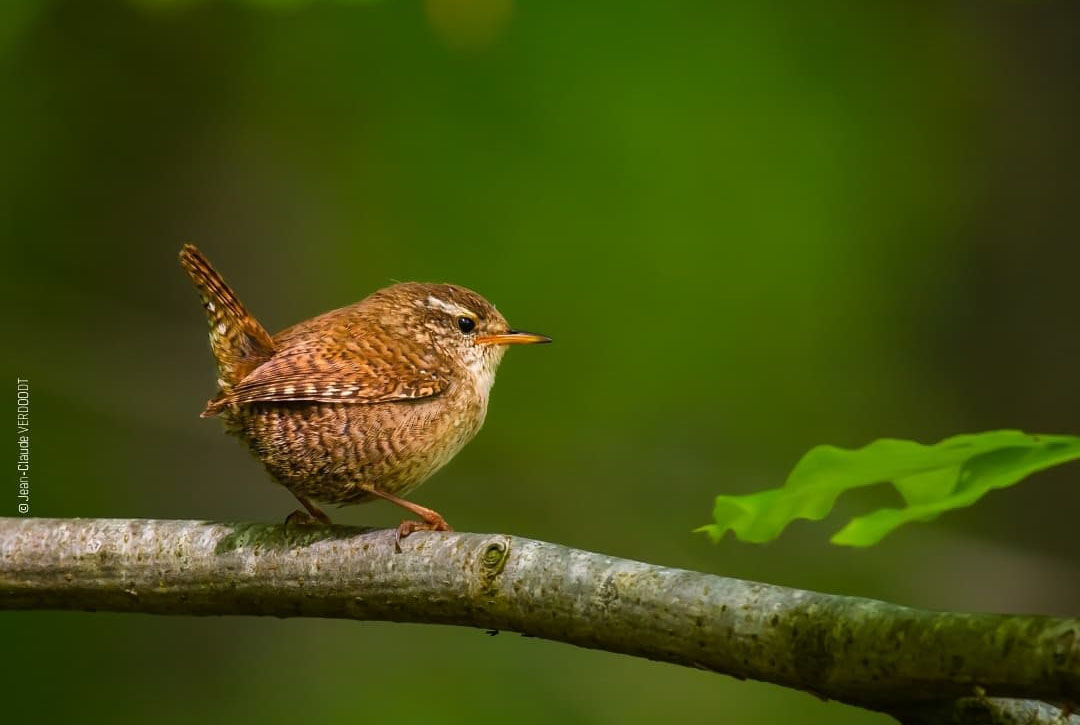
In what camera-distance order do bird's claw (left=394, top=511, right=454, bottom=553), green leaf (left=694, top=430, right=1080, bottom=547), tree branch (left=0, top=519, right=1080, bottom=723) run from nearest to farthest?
green leaf (left=694, top=430, right=1080, bottom=547) < tree branch (left=0, top=519, right=1080, bottom=723) < bird's claw (left=394, top=511, right=454, bottom=553)

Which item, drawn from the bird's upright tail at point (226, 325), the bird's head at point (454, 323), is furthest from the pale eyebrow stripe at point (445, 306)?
the bird's upright tail at point (226, 325)

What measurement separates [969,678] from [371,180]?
4633 millimetres

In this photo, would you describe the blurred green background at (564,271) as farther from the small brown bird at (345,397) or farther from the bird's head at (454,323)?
the small brown bird at (345,397)

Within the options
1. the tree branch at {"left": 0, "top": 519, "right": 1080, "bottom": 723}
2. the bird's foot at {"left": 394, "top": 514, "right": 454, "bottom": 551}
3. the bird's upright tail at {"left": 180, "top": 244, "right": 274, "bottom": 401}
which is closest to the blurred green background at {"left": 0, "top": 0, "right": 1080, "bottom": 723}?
the bird's upright tail at {"left": 180, "top": 244, "right": 274, "bottom": 401}

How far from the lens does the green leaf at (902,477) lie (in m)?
1.38

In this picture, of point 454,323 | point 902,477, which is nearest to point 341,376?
point 454,323

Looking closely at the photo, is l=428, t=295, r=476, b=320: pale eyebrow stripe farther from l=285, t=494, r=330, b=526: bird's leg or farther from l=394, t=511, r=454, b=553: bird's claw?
l=394, t=511, r=454, b=553: bird's claw

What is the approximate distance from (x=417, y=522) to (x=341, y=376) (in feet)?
1.87

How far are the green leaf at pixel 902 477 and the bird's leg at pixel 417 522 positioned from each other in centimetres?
92

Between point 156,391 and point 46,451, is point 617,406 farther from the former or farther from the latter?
point 46,451

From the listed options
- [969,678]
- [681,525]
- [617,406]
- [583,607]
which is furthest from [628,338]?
[969,678]

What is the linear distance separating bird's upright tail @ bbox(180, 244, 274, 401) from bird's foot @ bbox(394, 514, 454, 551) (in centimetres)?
71

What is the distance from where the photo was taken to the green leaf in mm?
1384

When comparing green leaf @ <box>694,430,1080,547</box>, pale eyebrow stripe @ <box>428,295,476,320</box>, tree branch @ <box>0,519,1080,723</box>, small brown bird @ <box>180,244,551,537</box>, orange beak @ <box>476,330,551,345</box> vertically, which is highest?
pale eyebrow stripe @ <box>428,295,476,320</box>
